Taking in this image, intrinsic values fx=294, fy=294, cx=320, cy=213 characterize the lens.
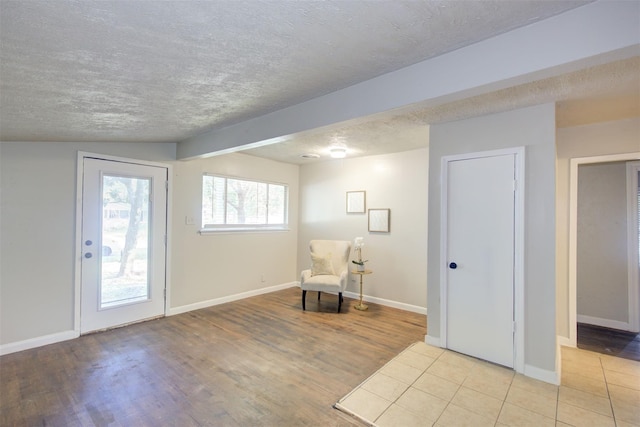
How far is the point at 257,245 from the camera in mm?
5266

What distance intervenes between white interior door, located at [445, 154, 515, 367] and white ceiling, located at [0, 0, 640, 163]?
0.68m

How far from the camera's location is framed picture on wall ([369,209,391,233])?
4.73 metres

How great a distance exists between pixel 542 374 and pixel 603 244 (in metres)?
2.62

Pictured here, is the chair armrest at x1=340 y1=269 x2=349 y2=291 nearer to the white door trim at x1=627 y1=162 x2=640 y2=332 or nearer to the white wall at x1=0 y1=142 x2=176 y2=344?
the white wall at x1=0 y1=142 x2=176 y2=344

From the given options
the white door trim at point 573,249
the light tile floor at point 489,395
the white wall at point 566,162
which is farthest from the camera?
the white door trim at point 573,249

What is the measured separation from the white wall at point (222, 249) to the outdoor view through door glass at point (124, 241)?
392mm

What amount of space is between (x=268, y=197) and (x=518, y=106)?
4.05 metres

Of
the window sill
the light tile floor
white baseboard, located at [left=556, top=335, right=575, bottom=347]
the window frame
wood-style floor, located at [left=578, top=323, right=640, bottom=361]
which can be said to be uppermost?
the window frame

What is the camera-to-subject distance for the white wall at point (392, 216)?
4.40m

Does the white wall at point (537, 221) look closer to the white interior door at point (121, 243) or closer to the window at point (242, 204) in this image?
the window at point (242, 204)

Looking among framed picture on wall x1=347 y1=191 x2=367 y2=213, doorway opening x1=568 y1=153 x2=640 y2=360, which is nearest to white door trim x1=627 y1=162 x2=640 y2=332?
doorway opening x1=568 y1=153 x2=640 y2=360

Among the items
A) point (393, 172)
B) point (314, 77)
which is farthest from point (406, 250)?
point (314, 77)

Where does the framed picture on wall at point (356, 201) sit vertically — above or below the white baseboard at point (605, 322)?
above

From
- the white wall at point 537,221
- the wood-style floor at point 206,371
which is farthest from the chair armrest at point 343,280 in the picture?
the white wall at point 537,221
